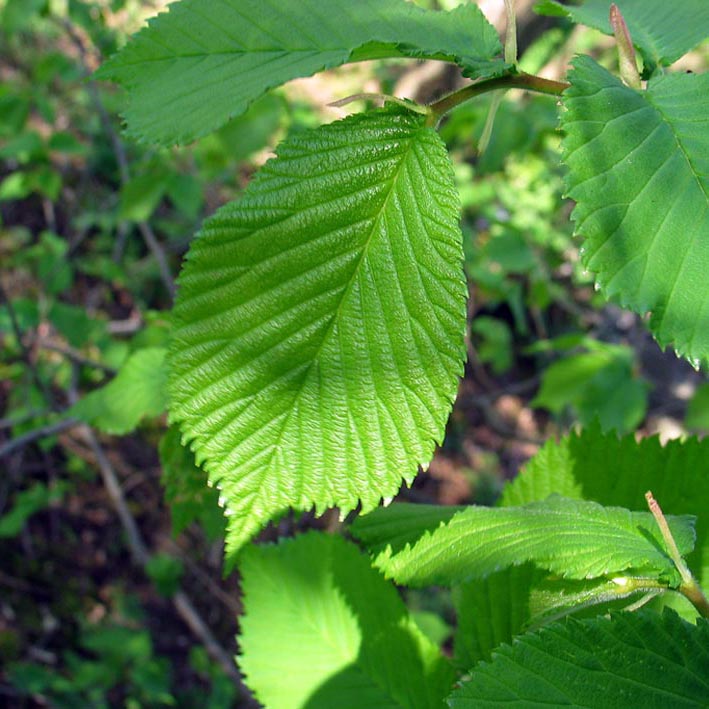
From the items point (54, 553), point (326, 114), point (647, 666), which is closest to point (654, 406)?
point (326, 114)

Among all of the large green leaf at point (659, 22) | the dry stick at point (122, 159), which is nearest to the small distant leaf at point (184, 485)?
the large green leaf at point (659, 22)

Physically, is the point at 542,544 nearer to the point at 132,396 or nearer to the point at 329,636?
the point at 329,636

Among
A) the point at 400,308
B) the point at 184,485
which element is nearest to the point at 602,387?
the point at 184,485

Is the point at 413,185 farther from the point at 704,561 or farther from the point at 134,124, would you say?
the point at 704,561

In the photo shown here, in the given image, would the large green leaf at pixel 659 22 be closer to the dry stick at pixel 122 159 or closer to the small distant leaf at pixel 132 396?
the small distant leaf at pixel 132 396

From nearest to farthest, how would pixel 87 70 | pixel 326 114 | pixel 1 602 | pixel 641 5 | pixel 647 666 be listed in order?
pixel 647 666 → pixel 641 5 → pixel 87 70 → pixel 1 602 → pixel 326 114
